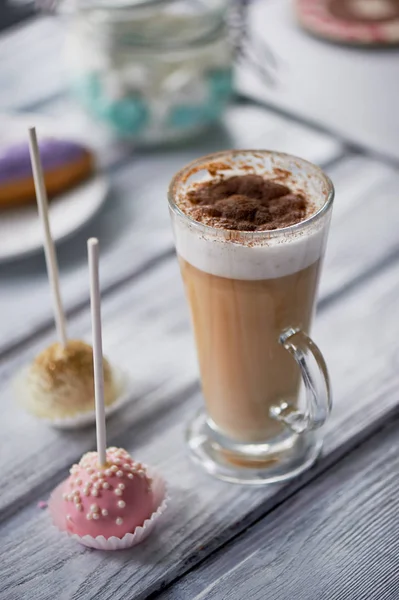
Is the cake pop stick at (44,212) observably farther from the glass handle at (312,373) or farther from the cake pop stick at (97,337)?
the glass handle at (312,373)

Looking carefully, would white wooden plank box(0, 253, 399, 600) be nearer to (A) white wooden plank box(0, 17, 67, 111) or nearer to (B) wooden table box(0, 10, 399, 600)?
(B) wooden table box(0, 10, 399, 600)

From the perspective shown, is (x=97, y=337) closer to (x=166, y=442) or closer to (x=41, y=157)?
(x=166, y=442)

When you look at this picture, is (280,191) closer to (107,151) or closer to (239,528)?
(239,528)

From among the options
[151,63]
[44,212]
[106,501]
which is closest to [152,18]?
[151,63]

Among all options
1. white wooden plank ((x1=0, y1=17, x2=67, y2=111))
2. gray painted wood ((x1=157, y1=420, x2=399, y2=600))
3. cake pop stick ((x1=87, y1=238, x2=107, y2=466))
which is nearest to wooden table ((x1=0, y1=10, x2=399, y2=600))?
gray painted wood ((x1=157, y1=420, x2=399, y2=600))

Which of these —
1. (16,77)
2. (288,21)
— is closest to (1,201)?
(16,77)

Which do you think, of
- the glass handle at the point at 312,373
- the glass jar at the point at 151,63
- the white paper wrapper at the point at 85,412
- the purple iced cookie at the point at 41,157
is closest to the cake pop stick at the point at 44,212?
the white paper wrapper at the point at 85,412
